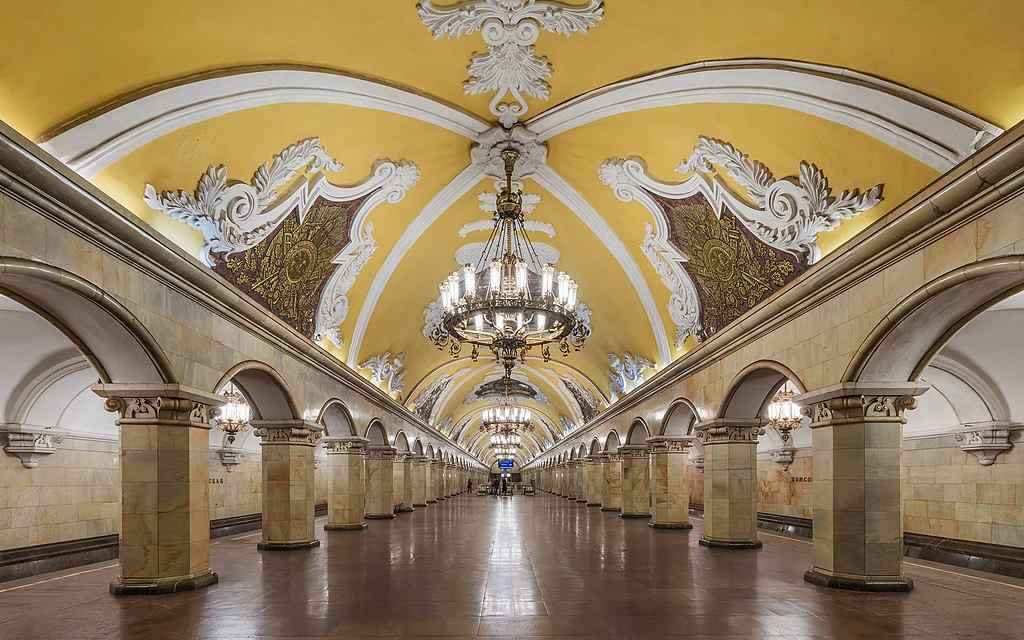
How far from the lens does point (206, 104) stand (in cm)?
744

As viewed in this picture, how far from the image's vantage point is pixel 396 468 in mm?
23156

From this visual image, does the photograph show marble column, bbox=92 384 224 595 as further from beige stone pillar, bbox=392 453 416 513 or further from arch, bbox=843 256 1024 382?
beige stone pillar, bbox=392 453 416 513

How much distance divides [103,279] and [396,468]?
669 inches

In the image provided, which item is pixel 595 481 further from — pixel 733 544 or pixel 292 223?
pixel 292 223

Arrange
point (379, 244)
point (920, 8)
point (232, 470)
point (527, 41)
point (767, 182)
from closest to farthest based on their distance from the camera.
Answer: point (920, 8), point (527, 41), point (767, 182), point (379, 244), point (232, 470)

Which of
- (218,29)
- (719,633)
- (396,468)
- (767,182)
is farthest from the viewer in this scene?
(396,468)

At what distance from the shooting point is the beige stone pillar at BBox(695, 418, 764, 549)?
39.9 ft

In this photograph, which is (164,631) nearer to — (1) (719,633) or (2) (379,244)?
(1) (719,633)

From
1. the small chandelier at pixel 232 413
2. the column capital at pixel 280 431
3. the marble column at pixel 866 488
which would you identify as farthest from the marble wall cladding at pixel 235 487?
the marble column at pixel 866 488

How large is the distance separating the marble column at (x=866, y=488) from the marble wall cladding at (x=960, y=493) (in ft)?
13.9

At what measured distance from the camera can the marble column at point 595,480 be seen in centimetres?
2600

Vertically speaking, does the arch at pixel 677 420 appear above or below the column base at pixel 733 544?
above

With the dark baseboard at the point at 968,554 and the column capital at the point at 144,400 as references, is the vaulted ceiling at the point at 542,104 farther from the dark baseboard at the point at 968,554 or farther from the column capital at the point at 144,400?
the dark baseboard at the point at 968,554

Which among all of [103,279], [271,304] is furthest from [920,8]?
[271,304]
